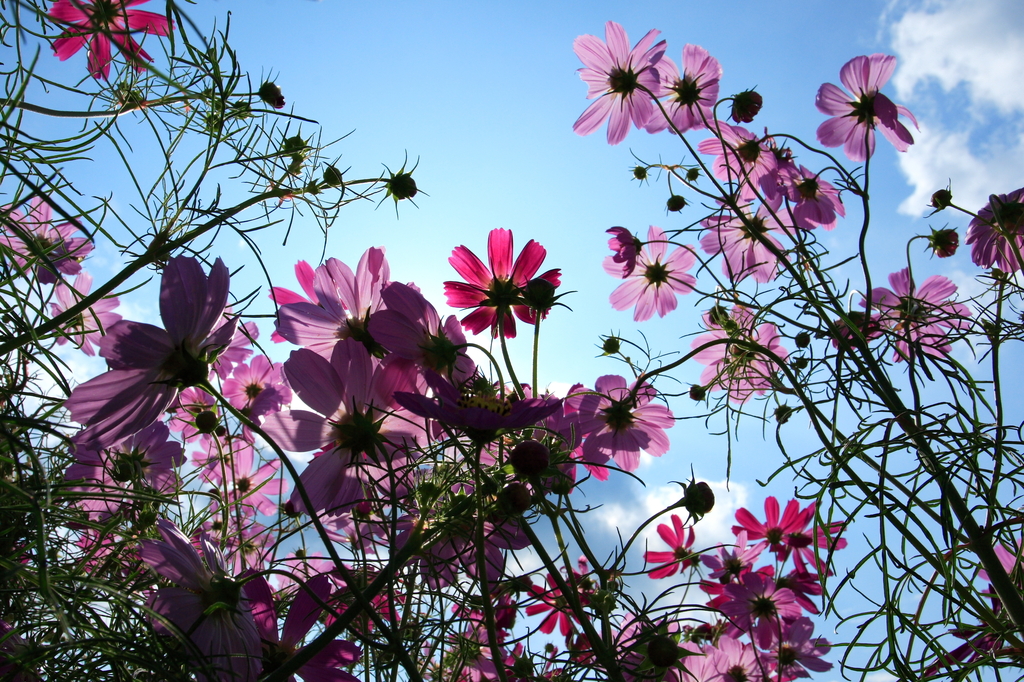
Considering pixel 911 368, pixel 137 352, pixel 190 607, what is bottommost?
pixel 190 607

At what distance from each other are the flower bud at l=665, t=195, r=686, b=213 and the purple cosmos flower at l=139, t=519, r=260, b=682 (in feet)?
2.82

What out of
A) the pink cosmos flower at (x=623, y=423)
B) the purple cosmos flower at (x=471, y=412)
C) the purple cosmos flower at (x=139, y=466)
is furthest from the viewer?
the pink cosmos flower at (x=623, y=423)

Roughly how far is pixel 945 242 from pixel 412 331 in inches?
32.3

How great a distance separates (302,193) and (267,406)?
37 centimetres

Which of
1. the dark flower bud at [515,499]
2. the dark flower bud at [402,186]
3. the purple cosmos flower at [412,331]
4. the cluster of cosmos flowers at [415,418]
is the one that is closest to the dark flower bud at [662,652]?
the cluster of cosmos flowers at [415,418]

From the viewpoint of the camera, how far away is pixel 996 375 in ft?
1.93

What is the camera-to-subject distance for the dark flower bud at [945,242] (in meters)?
0.87

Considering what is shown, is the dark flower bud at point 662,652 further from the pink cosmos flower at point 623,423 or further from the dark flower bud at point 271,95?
the dark flower bud at point 271,95

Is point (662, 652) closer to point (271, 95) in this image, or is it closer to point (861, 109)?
point (271, 95)

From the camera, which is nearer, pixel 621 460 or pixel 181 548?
pixel 181 548

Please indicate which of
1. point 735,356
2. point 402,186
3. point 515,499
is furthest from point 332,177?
point 735,356

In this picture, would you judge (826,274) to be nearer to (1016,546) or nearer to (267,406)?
(1016,546)

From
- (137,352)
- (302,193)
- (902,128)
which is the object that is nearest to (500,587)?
(137,352)

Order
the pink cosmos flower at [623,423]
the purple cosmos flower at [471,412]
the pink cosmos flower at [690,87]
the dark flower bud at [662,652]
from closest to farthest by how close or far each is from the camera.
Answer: the purple cosmos flower at [471,412] < the dark flower bud at [662,652] < the pink cosmos flower at [623,423] < the pink cosmos flower at [690,87]
